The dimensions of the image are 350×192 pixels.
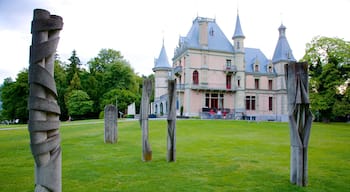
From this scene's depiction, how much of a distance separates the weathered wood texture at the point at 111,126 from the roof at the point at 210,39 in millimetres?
29204

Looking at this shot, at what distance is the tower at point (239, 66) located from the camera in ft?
145

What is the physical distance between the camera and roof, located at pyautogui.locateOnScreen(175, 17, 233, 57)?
42719 millimetres

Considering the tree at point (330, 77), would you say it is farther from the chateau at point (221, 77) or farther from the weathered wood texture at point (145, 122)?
the weathered wood texture at point (145, 122)

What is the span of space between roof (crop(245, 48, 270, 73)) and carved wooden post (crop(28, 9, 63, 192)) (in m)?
47.1

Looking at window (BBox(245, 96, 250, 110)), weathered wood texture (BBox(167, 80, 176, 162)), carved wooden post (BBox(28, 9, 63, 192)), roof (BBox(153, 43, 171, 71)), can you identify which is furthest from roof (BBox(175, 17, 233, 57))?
carved wooden post (BBox(28, 9, 63, 192))

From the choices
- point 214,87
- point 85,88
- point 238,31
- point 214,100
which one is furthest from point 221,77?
point 85,88

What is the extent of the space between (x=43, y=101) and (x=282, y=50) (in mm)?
51624

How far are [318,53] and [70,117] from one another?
46.2 meters

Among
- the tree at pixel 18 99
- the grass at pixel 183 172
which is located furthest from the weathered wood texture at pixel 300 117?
the tree at pixel 18 99

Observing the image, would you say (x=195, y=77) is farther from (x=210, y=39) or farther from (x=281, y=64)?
(x=281, y=64)

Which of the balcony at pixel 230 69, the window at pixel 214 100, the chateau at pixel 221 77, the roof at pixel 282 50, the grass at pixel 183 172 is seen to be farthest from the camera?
the roof at pixel 282 50

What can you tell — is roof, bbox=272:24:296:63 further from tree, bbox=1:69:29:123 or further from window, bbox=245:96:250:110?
tree, bbox=1:69:29:123

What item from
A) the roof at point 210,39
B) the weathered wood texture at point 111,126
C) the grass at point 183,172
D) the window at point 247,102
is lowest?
the grass at point 183,172

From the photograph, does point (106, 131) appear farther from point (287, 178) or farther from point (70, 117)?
point (70, 117)
